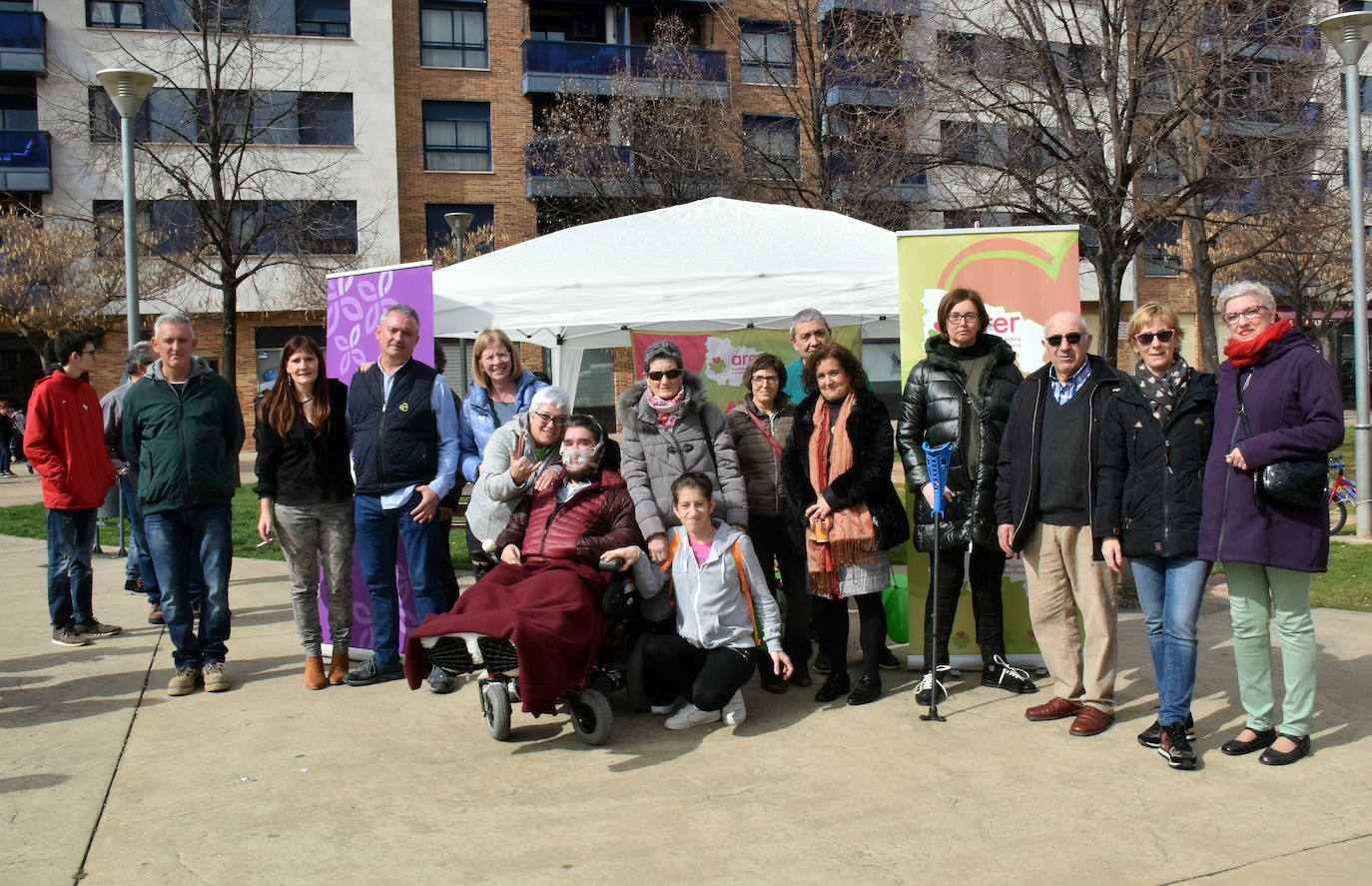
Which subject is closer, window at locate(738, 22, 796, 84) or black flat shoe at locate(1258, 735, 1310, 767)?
black flat shoe at locate(1258, 735, 1310, 767)

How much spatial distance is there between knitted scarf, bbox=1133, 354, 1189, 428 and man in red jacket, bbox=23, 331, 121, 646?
20.0 ft

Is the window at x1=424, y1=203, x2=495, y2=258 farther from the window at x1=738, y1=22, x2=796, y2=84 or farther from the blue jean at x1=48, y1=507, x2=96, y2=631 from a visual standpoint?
the blue jean at x1=48, y1=507, x2=96, y2=631

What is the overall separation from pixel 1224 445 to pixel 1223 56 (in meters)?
7.05

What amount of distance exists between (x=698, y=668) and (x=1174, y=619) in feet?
6.78

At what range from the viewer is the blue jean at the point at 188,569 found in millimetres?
5516

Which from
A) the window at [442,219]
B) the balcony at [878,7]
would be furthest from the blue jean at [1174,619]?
the window at [442,219]

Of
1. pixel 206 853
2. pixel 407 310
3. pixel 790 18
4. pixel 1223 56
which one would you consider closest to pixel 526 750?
pixel 206 853

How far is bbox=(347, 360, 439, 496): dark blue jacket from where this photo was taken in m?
5.61

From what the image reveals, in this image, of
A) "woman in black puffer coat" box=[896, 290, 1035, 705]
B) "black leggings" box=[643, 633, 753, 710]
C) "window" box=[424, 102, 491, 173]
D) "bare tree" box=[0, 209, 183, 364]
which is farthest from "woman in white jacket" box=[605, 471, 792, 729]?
"window" box=[424, 102, 491, 173]

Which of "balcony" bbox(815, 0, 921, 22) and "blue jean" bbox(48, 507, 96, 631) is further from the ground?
"balcony" bbox(815, 0, 921, 22)

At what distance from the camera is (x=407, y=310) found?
227 inches

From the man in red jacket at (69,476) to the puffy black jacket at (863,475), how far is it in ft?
14.9

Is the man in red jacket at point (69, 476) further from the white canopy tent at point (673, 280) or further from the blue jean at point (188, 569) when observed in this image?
the white canopy tent at point (673, 280)

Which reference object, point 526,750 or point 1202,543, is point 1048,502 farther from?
point 526,750
